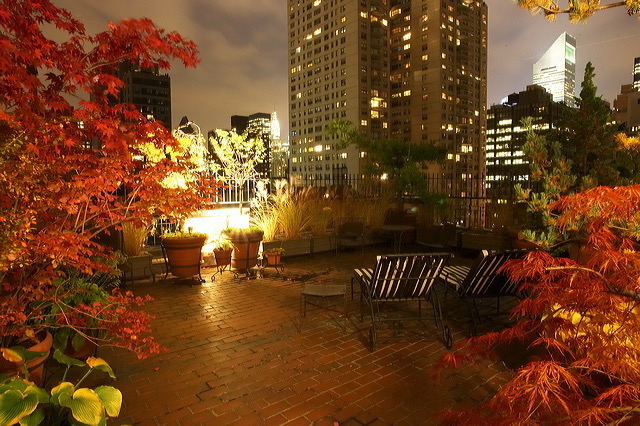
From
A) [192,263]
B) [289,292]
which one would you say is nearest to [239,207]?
[192,263]

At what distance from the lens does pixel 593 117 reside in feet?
17.0

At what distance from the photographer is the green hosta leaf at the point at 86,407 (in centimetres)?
194

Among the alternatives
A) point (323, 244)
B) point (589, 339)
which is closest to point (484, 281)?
point (589, 339)

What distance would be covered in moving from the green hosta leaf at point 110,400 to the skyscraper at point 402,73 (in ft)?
300

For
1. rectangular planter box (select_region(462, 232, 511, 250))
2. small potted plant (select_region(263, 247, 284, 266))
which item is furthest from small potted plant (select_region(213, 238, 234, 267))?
rectangular planter box (select_region(462, 232, 511, 250))

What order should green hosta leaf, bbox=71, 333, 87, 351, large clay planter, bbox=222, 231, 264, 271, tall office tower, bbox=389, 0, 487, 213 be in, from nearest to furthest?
green hosta leaf, bbox=71, 333, 87, 351
large clay planter, bbox=222, 231, 264, 271
tall office tower, bbox=389, 0, 487, 213

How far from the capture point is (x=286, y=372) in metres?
3.54

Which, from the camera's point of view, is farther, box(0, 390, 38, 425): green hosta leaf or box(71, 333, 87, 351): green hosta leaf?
box(71, 333, 87, 351): green hosta leaf

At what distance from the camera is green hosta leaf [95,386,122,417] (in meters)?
2.08

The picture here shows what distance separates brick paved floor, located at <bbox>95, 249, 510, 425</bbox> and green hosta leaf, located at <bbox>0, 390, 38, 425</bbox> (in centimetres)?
104

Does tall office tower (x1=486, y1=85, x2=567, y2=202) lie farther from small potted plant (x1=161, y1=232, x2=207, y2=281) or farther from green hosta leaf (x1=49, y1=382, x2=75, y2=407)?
green hosta leaf (x1=49, y1=382, x2=75, y2=407)

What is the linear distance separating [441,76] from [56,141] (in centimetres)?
10000

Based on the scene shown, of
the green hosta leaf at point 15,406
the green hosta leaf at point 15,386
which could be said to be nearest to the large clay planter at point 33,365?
the green hosta leaf at point 15,386

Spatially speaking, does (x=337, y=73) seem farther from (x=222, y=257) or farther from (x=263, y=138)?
(x=222, y=257)
